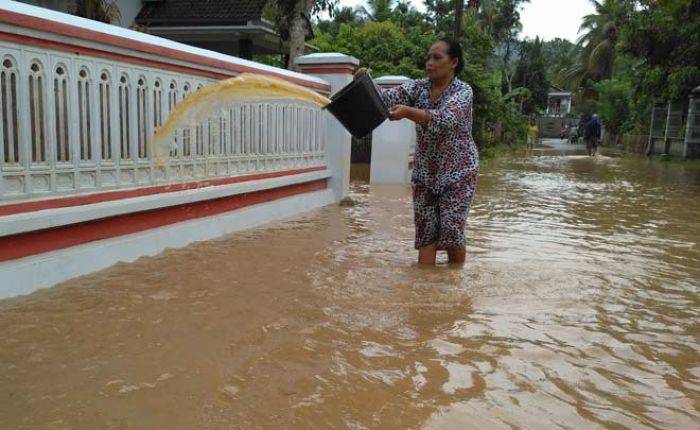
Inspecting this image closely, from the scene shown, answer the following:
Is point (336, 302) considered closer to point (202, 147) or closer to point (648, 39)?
point (202, 147)

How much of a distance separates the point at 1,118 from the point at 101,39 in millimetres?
973

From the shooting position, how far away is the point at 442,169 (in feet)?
14.5

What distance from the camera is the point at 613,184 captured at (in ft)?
41.3

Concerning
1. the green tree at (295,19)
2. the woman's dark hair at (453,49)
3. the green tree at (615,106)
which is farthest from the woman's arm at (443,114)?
the green tree at (615,106)

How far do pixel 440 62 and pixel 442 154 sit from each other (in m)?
0.65

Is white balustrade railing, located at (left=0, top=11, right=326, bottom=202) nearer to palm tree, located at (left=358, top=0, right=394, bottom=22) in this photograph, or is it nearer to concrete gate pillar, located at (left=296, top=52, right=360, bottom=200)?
concrete gate pillar, located at (left=296, top=52, right=360, bottom=200)

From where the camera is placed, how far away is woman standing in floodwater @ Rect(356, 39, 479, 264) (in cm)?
423

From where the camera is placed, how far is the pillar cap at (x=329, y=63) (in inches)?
312

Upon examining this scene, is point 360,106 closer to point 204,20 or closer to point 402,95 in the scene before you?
point 402,95

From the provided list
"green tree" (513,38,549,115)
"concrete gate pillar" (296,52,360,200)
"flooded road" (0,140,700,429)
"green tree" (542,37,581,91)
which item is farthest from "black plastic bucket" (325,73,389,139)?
"green tree" (542,37,581,91)

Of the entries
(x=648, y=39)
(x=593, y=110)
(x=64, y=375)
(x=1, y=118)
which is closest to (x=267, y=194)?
(x=1, y=118)

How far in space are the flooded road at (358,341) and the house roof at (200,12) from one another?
32.5ft

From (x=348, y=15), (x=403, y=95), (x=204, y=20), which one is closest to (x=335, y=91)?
(x=403, y=95)

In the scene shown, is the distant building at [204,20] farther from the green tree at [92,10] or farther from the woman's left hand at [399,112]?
the woman's left hand at [399,112]
